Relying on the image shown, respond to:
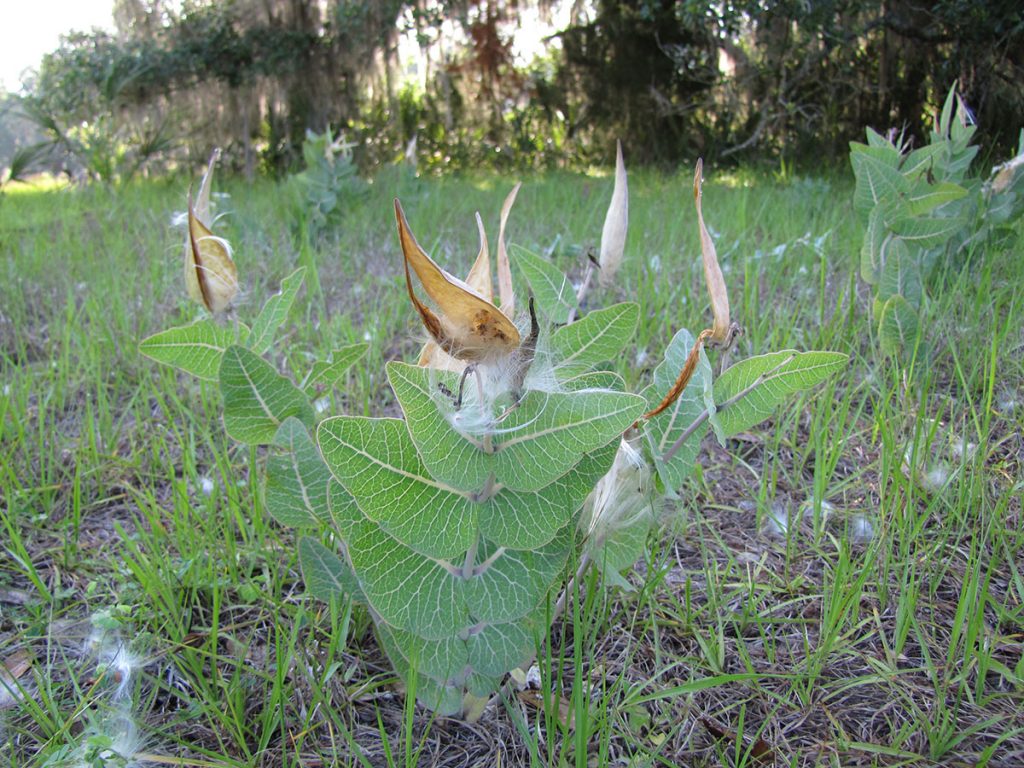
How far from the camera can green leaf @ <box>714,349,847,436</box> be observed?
75 centimetres

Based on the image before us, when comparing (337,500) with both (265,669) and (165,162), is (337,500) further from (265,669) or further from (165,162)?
(165,162)

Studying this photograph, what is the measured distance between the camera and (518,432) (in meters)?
0.67

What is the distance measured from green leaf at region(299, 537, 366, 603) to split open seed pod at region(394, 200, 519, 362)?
1.40ft

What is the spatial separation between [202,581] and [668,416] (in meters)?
0.74

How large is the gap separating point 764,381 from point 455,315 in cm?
37

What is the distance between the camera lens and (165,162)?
7094 millimetres

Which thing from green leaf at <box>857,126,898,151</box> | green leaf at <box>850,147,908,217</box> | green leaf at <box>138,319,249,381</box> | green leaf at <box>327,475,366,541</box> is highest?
green leaf at <box>857,126,898,151</box>

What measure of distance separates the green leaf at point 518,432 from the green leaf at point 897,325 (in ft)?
3.43

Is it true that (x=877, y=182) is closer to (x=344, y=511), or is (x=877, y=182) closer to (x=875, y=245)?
(x=875, y=245)

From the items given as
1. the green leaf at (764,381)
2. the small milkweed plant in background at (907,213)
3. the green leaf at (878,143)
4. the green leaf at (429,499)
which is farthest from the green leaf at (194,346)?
the green leaf at (878,143)

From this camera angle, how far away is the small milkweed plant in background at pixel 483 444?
2.08ft

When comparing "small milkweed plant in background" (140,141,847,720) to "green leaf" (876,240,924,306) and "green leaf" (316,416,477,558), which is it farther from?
"green leaf" (876,240,924,306)

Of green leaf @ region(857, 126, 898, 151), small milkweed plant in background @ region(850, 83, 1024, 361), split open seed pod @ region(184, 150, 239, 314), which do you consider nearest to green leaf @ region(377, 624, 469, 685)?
split open seed pod @ region(184, 150, 239, 314)

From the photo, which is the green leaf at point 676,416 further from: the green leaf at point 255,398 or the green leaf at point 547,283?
the green leaf at point 255,398
